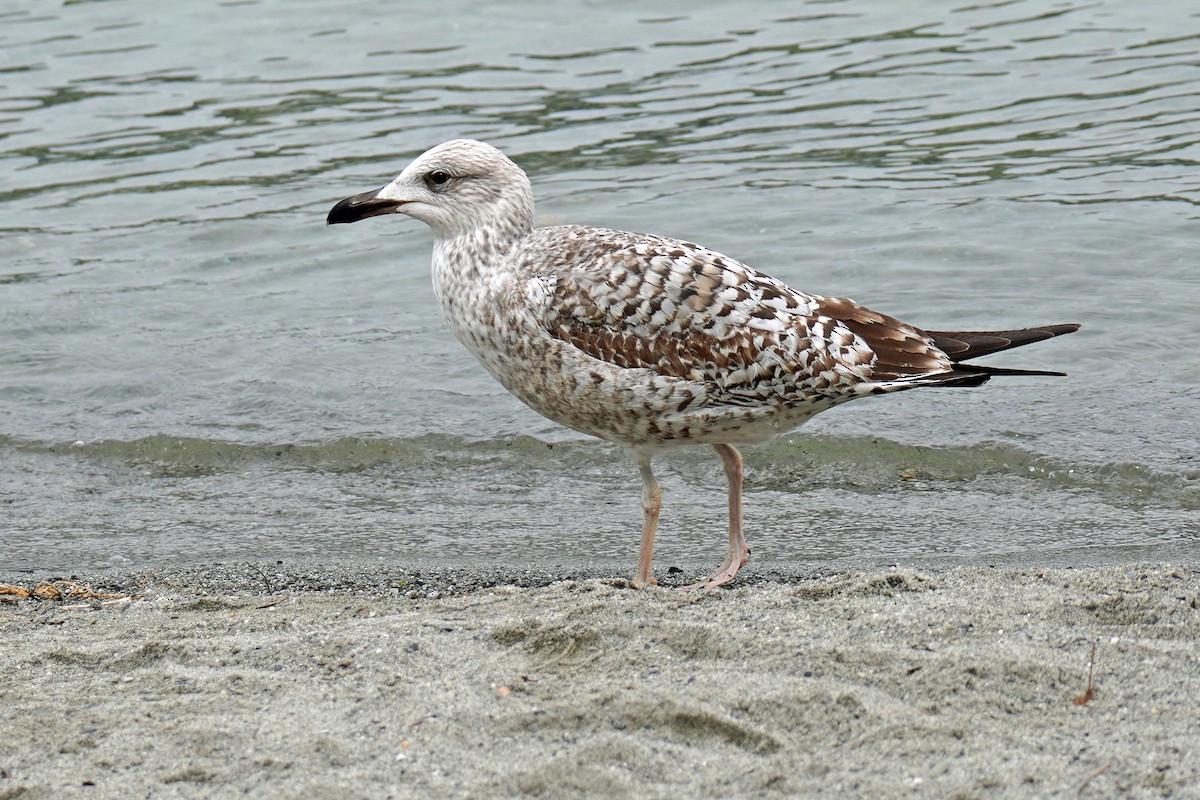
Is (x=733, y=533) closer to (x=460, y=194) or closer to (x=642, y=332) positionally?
(x=642, y=332)

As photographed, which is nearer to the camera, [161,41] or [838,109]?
[838,109]

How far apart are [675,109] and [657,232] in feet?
10.0

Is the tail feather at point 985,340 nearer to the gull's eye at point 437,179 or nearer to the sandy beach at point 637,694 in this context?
the sandy beach at point 637,694

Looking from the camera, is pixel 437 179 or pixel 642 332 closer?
pixel 642 332

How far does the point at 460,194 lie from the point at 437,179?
5.1 inches

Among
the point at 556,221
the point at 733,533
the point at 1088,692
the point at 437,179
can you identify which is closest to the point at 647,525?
the point at 733,533

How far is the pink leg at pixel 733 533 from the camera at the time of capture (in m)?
6.33

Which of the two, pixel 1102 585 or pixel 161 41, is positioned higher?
pixel 161 41

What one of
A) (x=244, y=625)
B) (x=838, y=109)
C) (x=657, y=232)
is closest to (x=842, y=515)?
(x=244, y=625)

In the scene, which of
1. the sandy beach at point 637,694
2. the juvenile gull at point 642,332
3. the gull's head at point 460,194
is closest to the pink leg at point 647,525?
the juvenile gull at point 642,332

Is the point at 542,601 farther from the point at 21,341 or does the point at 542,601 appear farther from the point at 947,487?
the point at 21,341

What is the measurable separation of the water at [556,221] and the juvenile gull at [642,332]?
108cm

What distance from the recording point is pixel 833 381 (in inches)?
232

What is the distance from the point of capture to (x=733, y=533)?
6.44 m
